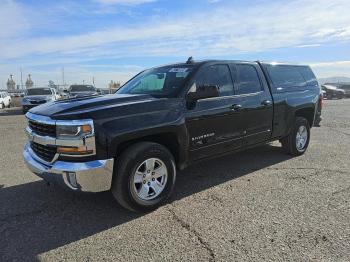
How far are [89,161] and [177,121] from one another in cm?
131

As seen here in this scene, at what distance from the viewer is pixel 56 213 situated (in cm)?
467

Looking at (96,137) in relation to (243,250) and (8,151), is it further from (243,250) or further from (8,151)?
(8,151)

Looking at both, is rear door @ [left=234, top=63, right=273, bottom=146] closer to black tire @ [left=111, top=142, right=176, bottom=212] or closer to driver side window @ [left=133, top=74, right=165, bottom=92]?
driver side window @ [left=133, top=74, right=165, bottom=92]

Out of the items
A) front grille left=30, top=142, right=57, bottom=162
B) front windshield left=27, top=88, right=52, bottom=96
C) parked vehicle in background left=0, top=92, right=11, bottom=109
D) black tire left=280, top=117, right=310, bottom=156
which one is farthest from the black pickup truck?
parked vehicle in background left=0, top=92, right=11, bottom=109

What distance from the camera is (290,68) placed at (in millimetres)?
7605

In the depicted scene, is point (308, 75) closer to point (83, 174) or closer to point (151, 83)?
point (151, 83)

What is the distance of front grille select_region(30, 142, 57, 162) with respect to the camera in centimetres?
443

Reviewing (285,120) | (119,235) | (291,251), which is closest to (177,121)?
(119,235)

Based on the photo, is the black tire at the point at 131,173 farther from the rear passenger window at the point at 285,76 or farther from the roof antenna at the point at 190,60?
the rear passenger window at the point at 285,76

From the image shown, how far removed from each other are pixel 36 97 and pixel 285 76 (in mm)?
17635

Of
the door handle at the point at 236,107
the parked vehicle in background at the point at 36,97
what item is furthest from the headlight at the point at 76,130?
the parked vehicle in background at the point at 36,97

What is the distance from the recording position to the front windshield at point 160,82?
17.5 feet

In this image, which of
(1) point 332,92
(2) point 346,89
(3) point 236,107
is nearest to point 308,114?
(3) point 236,107

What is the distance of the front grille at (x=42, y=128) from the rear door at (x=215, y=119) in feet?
5.69
